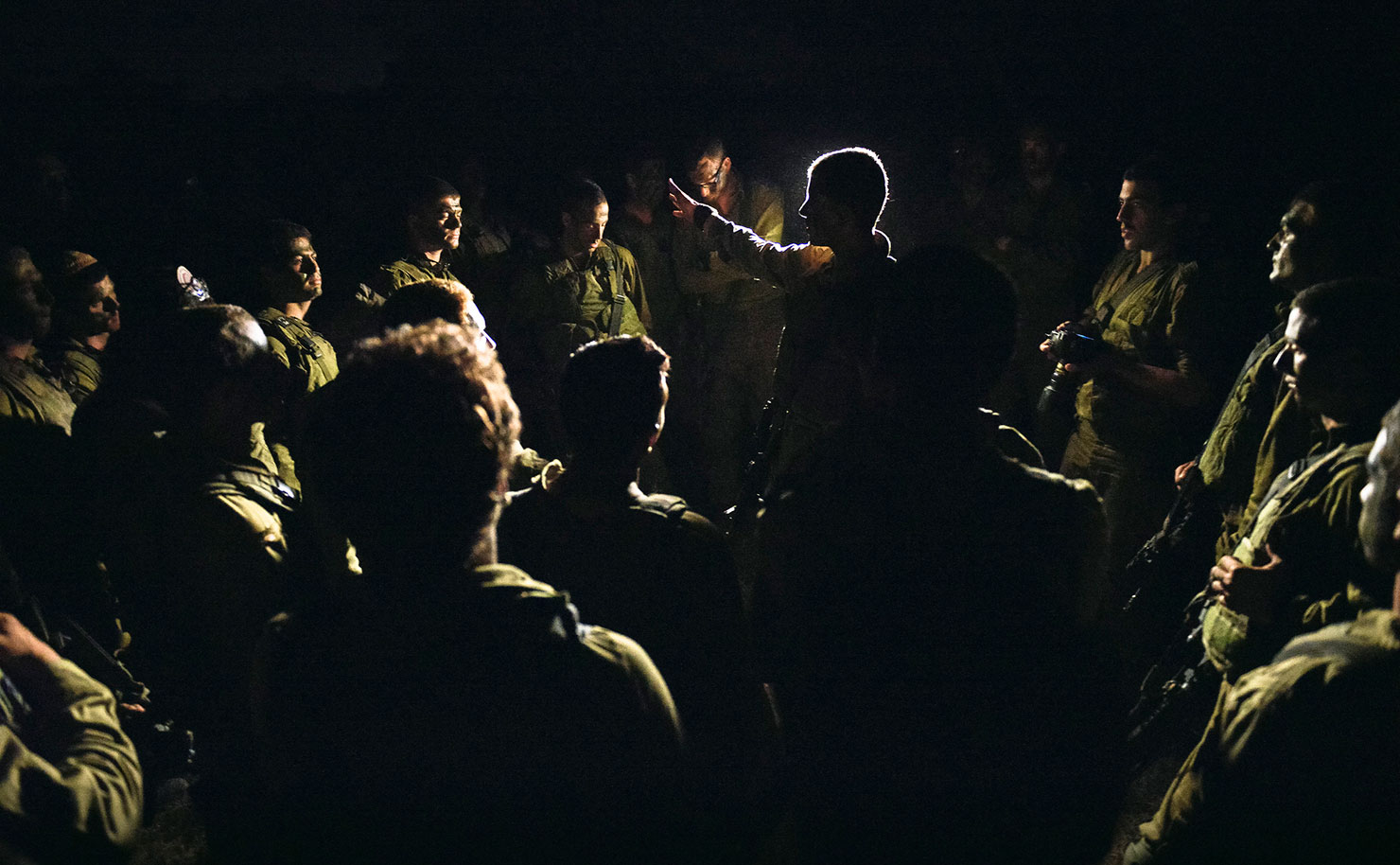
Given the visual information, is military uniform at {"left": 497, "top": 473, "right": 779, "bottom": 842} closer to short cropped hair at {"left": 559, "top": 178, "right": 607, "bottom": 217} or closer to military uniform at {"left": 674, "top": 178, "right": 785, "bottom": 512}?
short cropped hair at {"left": 559, "top": 178, "right": 607, "bottom": 217}

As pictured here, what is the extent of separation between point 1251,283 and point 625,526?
393 centimetres

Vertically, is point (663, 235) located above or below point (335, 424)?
below

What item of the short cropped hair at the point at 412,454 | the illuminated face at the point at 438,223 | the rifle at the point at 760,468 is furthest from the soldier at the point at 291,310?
the short cropped hair at the point at 412,454

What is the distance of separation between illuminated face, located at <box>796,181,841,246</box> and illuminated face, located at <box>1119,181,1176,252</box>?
3.82ft

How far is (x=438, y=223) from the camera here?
447 centimetres

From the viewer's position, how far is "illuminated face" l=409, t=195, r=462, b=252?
14.6 ft

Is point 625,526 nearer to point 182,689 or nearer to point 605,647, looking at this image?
point 605,647

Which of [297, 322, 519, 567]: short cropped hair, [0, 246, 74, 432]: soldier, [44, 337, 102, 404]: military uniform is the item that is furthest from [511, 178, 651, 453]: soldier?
[297, 322, 519, 567]: short cropped hair

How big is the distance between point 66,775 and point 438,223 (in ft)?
11.4

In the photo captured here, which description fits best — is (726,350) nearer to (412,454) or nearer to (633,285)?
(633,285)

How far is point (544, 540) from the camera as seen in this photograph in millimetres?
1880

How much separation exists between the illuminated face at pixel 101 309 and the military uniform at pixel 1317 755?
11.4ft

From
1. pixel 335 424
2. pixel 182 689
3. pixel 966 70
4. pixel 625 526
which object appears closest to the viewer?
pixel 335 424

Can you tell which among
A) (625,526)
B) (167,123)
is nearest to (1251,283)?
(625,526)
